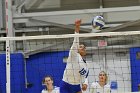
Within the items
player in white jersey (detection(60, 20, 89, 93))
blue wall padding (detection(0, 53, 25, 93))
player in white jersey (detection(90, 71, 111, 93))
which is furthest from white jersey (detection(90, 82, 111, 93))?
blue wall padding (detection(0, 53, 25, 93))

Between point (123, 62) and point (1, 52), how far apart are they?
105 inches

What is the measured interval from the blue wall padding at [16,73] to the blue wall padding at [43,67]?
0.73 ft

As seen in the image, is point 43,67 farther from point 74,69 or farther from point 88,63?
point 74,69

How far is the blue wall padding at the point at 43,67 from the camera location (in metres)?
8.09

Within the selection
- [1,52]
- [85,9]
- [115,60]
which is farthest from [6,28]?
[115,60]

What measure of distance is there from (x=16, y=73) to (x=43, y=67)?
0.59 m

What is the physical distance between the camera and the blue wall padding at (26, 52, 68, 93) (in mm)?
8086

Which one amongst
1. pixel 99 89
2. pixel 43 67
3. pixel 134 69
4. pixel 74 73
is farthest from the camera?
pixel 43 67

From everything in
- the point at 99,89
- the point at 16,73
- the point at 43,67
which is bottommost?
the point at 99,89

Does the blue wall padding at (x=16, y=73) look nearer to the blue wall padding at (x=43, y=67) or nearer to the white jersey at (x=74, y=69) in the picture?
the blue wall padding at (x=43, y=67)

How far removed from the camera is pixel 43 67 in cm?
816

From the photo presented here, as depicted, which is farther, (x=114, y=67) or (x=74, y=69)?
(x=114, y=67)

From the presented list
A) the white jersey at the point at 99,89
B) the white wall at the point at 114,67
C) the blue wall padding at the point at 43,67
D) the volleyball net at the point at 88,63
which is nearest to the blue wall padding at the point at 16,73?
the volleyball net at the point at 88,63

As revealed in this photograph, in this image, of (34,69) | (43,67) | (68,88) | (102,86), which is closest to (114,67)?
(43,67)
